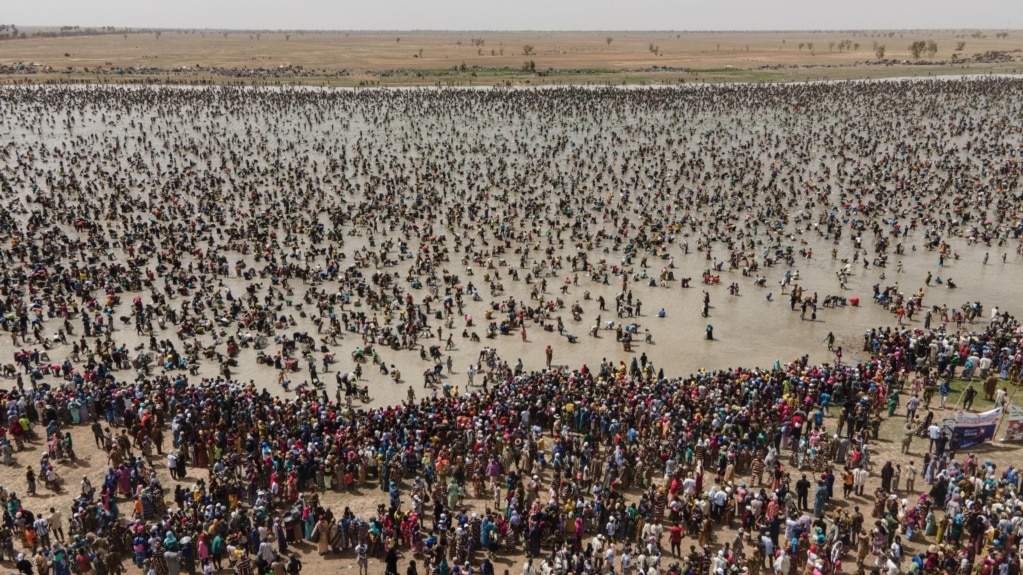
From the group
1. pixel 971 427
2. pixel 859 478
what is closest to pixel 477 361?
pixel 859 478

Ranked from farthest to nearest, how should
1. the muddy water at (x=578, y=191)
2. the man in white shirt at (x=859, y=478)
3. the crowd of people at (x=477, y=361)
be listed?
the muddy water at (x=578, y=191) → the man in white shirt at (x=859, y=478) → the crowd of people at (x=477, y=361)

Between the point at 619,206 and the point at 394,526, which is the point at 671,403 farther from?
the point at 619,206

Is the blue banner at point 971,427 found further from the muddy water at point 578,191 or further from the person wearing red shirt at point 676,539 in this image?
the muddy water at point 578,191

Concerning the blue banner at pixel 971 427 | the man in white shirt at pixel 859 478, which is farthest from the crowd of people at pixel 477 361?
the blue banner at pixel 971 427

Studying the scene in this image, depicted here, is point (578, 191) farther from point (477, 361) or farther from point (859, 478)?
point (859, 478)

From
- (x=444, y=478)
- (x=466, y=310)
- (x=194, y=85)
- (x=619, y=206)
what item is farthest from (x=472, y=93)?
(x=444, y=478)

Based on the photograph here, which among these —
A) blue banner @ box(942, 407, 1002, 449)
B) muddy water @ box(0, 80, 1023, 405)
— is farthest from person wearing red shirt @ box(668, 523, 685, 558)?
muddy water @ box(0, 80, 1023, 405)

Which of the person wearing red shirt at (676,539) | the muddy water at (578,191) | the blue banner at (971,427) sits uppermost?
the muddy water at (578,191)

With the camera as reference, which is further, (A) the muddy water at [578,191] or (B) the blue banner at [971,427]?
(A) the muddy water at [578,191]

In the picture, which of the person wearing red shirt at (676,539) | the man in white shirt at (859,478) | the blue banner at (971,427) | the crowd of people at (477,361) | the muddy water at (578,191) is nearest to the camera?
the person wearing red shirt at (676,539)
